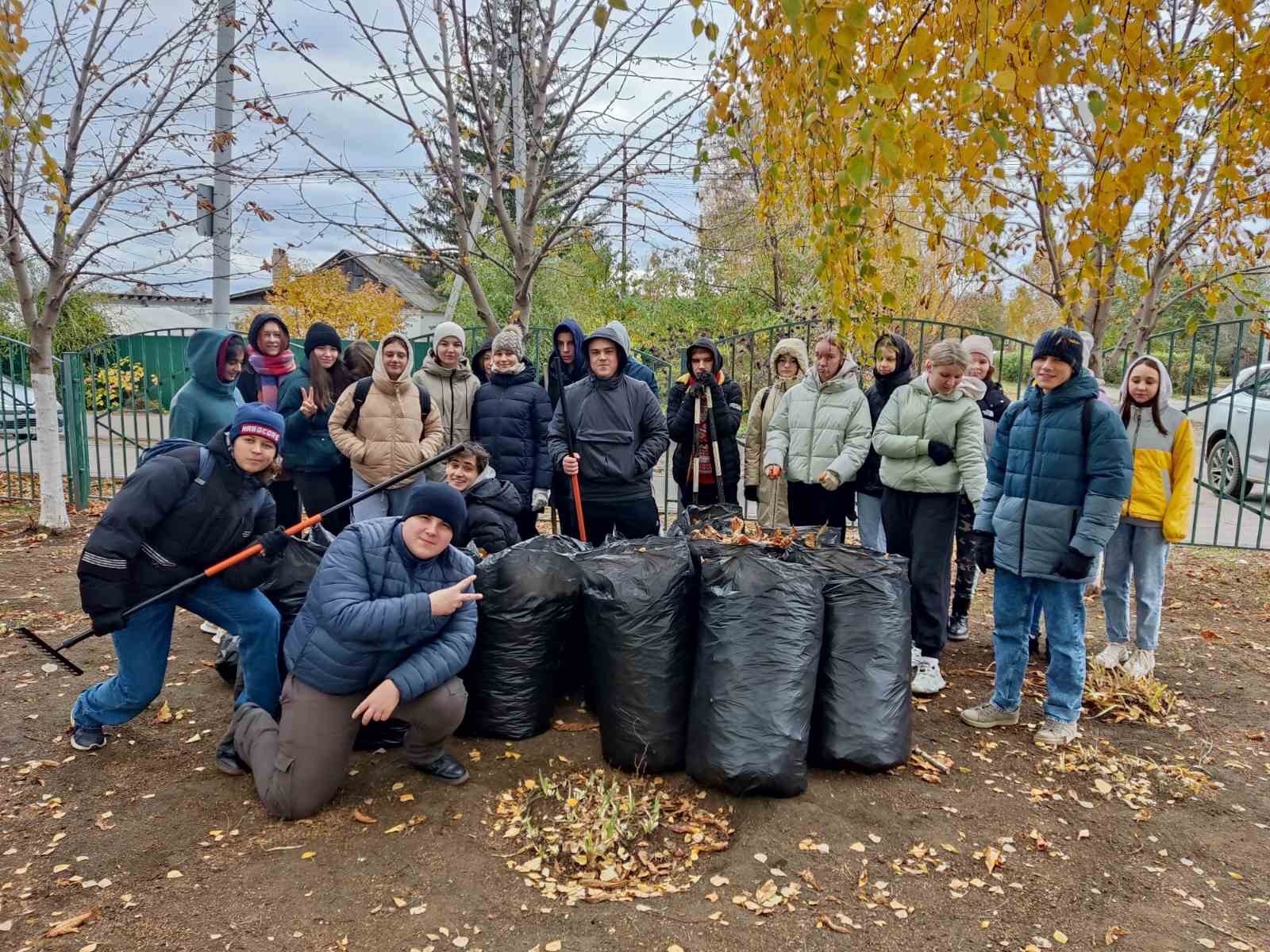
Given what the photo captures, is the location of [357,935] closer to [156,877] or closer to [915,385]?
[156,877]

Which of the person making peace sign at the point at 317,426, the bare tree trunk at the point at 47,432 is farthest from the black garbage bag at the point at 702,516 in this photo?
the bare tree trunk at the point at 47,432

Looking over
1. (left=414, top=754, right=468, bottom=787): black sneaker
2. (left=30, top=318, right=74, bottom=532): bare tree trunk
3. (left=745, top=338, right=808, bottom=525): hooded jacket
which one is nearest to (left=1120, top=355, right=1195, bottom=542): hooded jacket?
(left=745, top=338, right=808, bottom=525): hooded jacket

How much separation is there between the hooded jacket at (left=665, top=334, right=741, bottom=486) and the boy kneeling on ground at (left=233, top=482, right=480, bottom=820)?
2164 millimetres

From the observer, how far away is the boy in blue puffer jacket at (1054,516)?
3.12 meters

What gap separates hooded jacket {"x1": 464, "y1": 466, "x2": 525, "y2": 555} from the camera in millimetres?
3650

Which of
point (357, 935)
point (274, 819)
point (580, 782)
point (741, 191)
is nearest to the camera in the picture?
point (357, 935)

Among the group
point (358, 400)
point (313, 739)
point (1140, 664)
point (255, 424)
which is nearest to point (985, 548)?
point (1140, 664)

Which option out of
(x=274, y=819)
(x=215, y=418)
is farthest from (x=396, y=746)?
(x=215, y=418)

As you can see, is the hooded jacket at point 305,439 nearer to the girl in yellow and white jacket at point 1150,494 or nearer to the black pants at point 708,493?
the black pants at point 708,493

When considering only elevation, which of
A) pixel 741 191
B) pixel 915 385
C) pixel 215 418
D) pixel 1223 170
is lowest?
pixel 215 418

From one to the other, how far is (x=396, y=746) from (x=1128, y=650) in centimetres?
353

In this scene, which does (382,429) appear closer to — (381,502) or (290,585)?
(381,502)

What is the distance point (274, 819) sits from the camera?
107 inches

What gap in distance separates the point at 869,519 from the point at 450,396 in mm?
2482
